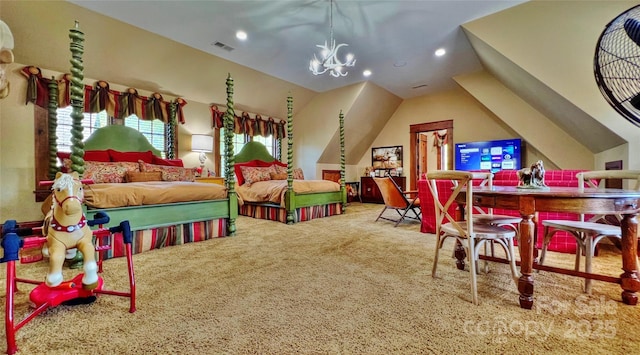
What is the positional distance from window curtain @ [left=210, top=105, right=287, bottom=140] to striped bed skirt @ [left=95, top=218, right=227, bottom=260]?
2.90 meters

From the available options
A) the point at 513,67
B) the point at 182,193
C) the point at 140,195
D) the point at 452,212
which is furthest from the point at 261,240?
the point at 513,67

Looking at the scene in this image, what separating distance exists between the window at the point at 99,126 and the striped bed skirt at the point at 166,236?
1697 millimetres

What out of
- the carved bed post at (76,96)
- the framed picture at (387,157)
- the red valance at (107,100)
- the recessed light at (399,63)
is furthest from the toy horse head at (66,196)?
the framed picture at (387,157)

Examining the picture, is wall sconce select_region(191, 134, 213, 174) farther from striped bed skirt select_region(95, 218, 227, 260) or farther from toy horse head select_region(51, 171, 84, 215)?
toy horse head select_region(51, 171, 84, 215)

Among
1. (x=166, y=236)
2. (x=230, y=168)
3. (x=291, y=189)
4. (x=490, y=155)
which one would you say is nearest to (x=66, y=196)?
(x=166, y=236)

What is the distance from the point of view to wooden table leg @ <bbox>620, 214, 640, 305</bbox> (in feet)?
4.84

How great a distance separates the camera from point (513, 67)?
358 centimetres

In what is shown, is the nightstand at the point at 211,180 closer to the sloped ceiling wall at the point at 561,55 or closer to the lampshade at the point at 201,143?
the lampshade at the point at 201,143

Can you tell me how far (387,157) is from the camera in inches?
286

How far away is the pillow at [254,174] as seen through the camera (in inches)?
190

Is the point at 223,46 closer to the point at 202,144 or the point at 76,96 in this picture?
the point at 202,144

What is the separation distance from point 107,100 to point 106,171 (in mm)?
1391

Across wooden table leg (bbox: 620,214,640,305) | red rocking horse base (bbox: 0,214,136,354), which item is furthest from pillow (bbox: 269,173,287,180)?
wooden table leg (bbox: 620,214,640,305)

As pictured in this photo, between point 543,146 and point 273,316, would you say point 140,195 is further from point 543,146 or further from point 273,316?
point 543,146
